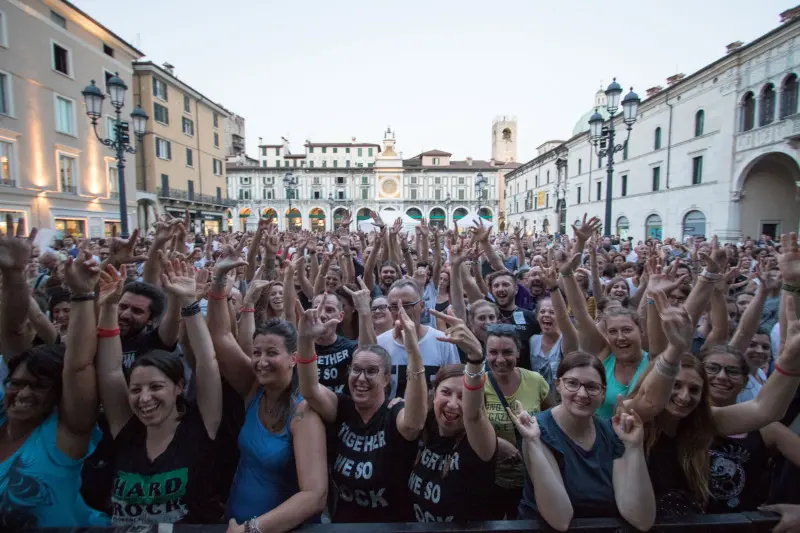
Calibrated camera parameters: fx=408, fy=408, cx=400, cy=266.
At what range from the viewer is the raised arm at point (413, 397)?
2.19 m

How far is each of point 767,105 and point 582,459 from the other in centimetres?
2579

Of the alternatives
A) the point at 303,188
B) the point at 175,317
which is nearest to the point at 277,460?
the point at 175,317

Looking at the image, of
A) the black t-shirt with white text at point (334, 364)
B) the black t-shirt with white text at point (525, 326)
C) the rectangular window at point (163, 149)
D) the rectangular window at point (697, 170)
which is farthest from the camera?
the rectangular window at point (163, 149)

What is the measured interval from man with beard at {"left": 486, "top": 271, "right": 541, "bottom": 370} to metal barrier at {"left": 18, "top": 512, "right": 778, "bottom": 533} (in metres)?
2.18

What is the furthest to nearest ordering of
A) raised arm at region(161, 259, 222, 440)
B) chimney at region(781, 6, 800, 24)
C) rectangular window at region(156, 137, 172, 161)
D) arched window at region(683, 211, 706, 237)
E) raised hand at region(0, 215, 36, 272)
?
rectangular window at region(156, 137, 172, 161) → arched window at region(683, 211, 706, 237) → chimney at region(781, 6, 800, 24) → raised hand at region(0, 215, 36, 272) → raised arm at region(161, 259, 222, 440)

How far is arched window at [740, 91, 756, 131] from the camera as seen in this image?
20575 mm

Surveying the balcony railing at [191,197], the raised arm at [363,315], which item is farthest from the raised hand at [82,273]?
the balcony railing at [191,197]

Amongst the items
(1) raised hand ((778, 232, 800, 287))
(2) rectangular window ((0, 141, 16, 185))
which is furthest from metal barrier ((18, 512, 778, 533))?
(2) rectangular window ((0, 141, 16, 185))

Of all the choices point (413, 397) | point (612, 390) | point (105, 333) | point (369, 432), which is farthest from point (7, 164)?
point (612, 390)

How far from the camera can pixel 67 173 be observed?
20.9m

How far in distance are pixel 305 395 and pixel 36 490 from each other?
1341 mm

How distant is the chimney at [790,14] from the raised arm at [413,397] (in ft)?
83.9

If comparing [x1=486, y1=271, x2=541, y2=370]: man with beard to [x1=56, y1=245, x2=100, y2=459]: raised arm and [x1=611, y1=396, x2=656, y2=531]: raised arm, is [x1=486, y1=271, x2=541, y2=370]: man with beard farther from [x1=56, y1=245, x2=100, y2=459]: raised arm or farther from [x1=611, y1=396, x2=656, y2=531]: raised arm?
[x1=56, y1=245, x2=100, y2=459]: raised arm

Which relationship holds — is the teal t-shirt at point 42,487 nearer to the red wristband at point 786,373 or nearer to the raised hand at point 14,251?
the raised hand at point 14,251
